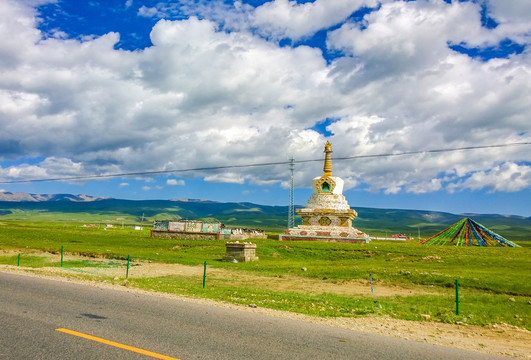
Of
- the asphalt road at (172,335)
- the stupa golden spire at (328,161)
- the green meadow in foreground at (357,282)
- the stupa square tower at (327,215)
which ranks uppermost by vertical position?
the stupa golden spire at (328,161)

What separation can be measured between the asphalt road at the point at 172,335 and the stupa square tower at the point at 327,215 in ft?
135

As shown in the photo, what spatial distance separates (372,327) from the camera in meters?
10.9

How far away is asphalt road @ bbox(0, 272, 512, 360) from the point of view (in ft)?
24.5

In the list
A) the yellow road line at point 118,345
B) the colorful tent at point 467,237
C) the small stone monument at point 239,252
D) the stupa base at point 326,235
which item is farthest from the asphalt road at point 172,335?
the colorful tent at point 467,237

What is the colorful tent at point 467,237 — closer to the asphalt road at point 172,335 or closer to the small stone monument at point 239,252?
the small stone monument at point 239,252

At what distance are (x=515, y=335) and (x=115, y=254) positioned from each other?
31.9 m

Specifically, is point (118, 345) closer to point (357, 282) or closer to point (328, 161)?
point (357, 282)

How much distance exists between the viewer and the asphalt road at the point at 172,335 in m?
7.45

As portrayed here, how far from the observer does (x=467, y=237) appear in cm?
5219

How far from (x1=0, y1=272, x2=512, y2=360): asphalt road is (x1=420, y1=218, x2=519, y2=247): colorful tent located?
1803 inches

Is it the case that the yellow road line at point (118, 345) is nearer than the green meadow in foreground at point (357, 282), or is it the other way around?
the yellow road line at point (118, 345)

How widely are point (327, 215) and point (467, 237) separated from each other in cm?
1930

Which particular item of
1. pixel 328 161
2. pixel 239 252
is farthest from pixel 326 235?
pixel 239 252

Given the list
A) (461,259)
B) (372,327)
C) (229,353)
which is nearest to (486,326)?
(372,327)
